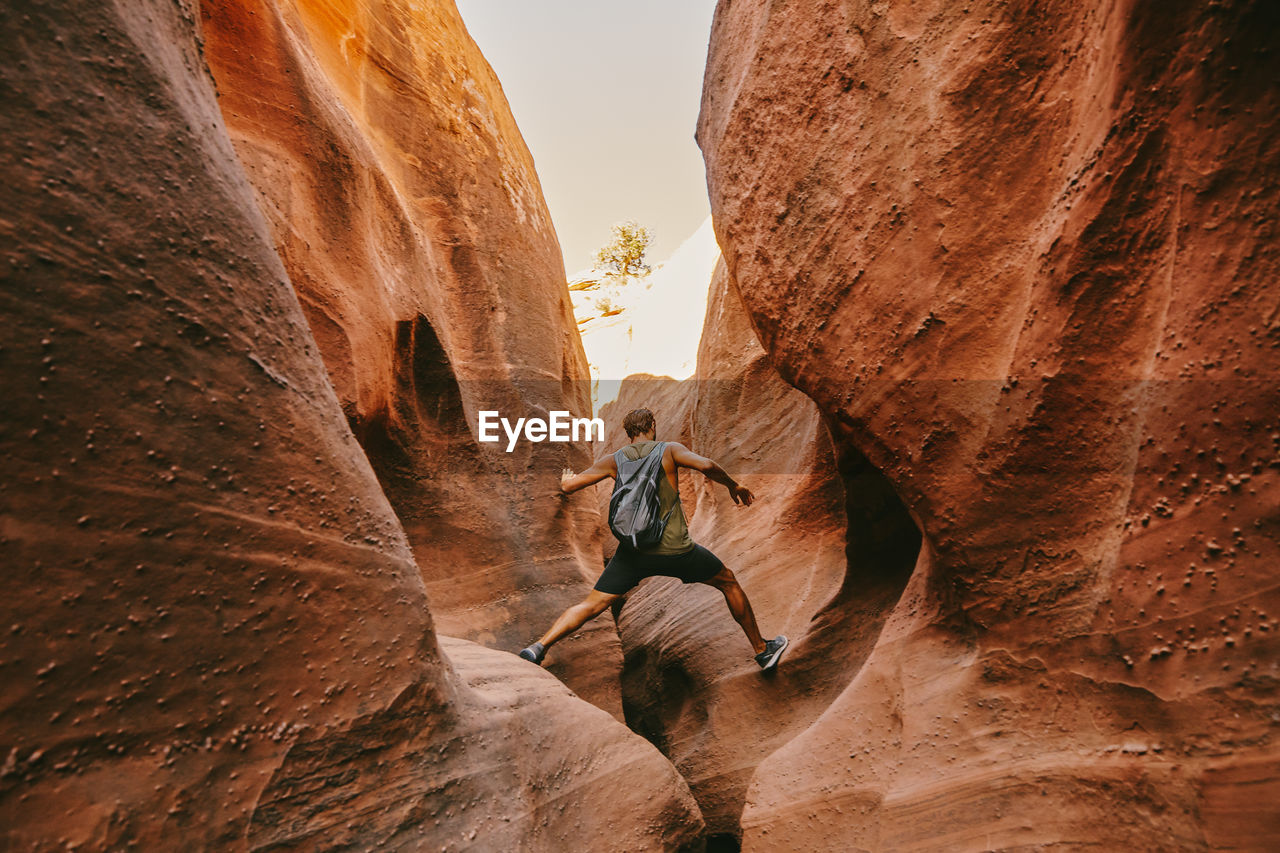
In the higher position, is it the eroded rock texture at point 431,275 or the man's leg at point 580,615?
the eroded rock texture at point 431,275

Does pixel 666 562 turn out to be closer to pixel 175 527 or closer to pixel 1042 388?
pixel 1042 388

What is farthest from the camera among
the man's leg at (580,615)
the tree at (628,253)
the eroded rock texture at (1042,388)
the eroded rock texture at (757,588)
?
the tree at (628,253)

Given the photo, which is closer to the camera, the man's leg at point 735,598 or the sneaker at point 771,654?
the man's leg at point 735,598

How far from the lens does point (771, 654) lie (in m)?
4.47

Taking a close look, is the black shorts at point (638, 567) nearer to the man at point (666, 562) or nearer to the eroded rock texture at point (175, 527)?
the man at point (666, 562)

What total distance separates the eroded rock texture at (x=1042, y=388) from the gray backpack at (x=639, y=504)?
46.6 inches

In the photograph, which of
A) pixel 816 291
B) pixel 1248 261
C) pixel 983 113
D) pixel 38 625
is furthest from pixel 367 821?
pixel 983 113

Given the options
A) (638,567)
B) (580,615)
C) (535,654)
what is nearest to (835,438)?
(638,567)

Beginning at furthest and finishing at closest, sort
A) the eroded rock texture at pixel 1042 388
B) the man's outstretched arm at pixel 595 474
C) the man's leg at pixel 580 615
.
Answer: the man's outstretched arm at pixel 595 474 < the man's leg at pixel 580 615 < the eroded rock texture at pixel 1042 388

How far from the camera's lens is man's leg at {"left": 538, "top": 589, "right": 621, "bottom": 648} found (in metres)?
4.05

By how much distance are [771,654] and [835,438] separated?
1.54 m

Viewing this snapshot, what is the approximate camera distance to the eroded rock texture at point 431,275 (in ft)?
12.8

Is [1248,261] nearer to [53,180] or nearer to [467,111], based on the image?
[53,180]

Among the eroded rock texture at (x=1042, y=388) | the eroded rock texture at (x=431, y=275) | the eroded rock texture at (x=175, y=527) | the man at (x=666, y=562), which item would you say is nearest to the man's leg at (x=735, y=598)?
the man at (x=666, y=562)
